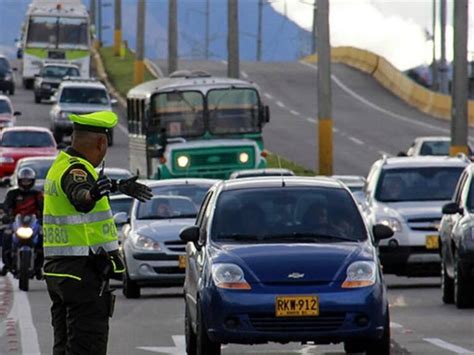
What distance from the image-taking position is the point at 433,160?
2600 centimetres

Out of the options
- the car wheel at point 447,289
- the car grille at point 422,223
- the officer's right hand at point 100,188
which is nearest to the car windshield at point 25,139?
the car grille at point 422,223

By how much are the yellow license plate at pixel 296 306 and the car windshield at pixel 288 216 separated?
0.93 m

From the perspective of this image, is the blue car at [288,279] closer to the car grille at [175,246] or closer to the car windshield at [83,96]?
the car grille at [175,246]

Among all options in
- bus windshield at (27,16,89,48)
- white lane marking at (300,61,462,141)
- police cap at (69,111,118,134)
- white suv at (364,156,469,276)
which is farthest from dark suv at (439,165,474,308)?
bus windshield at (27,16,89,48)

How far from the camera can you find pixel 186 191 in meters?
27.2

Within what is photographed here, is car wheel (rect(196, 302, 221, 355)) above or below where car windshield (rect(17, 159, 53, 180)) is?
above

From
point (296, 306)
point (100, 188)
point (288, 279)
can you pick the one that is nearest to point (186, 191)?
point (288, 279)

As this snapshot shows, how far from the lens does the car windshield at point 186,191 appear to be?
2697 centimetres

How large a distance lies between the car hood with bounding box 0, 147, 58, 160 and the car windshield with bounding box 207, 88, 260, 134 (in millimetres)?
9915

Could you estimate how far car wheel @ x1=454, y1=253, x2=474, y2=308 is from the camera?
2050 cm

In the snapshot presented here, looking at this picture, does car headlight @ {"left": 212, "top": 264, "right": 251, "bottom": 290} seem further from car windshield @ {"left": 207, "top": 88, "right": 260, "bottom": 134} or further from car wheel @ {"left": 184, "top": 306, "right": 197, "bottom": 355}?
car windshield @ {"left": 207, "top": 88, "right": 260, "bottom": 134}

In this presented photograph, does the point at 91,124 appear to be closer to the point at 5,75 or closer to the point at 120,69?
the point at 5,75

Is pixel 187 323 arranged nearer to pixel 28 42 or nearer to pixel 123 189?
pixel 123 189

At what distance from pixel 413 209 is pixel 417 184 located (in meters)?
0.80
